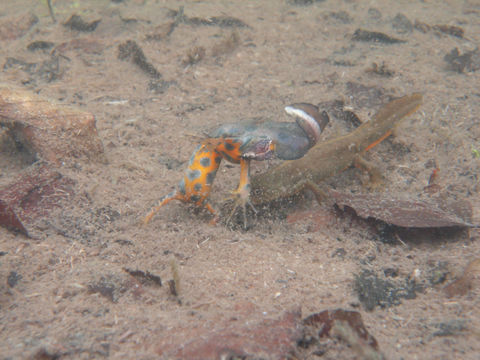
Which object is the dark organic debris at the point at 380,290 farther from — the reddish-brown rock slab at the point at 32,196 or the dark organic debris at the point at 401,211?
the reddish-brown rock slab at the point at 32,196

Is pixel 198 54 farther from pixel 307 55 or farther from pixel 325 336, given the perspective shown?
pixel 325 336

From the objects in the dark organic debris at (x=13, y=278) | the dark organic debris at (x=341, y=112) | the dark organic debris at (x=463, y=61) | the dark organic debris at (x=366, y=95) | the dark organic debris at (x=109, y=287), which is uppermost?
the dark organic debris at (x=463, y=61)

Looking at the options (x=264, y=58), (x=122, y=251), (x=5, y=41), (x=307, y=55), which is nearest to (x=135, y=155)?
(x=122, y=251)

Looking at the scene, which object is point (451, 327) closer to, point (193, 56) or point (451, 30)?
point (193, 56)

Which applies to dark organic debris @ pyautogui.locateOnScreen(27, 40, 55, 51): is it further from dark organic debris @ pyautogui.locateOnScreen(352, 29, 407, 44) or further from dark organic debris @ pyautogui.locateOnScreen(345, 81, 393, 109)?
dark organic debris @ pyautogui.locateOnScreen(352, 29, 407, 44)

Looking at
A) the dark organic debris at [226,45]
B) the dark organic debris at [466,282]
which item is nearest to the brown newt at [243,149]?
the dark organic debris at [466,282]

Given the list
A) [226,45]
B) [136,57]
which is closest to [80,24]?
[136,57]
